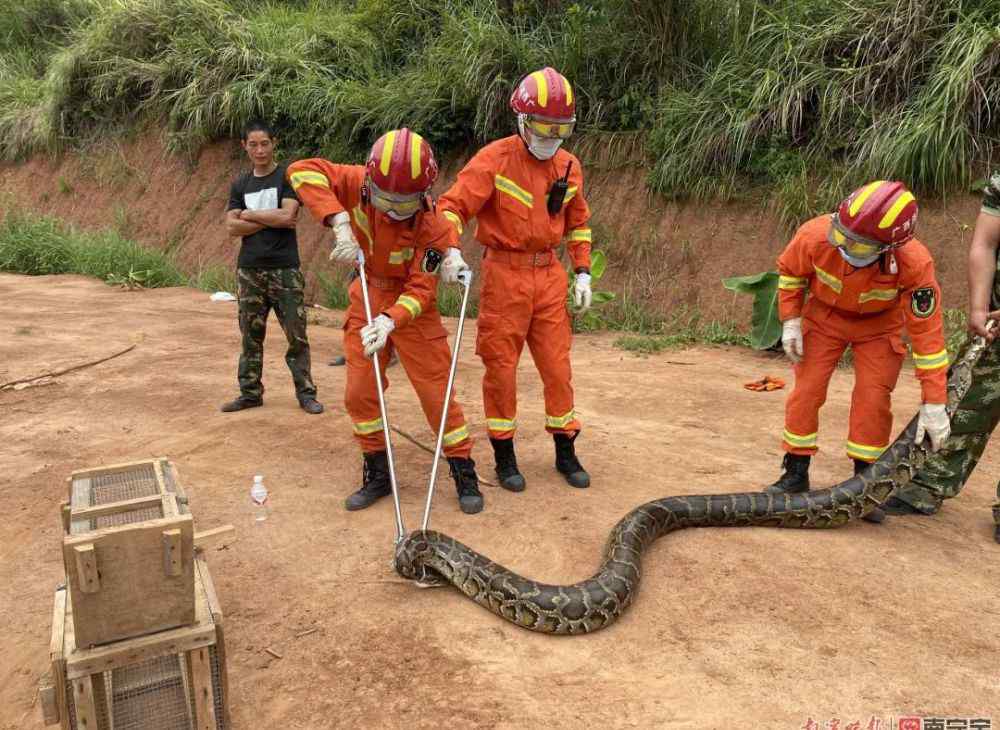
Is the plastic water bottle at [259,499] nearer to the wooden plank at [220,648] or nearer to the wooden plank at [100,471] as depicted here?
the wooden plank at [100,471]

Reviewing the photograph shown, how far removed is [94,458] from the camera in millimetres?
5777

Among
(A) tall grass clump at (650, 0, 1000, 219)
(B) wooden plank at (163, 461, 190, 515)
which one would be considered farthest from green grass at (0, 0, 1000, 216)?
(B) wooden plank at (163, 461, 190, 515)

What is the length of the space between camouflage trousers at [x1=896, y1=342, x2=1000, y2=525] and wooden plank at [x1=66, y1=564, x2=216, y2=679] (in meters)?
4.10

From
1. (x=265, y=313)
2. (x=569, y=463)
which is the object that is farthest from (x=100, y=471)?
(x=265, y=313)

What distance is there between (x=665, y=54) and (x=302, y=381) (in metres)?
7.42

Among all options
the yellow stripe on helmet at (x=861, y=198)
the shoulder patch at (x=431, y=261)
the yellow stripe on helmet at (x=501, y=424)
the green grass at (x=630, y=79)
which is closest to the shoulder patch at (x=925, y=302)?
the yellow stripe on helmet at (x=861, y=198)

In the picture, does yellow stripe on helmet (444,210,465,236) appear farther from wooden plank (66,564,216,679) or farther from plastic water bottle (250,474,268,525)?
wooden plank (66,564,216,679)

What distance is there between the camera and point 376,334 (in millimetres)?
4461

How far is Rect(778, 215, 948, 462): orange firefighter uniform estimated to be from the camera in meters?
4.52

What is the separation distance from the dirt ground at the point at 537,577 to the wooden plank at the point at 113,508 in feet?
2.91

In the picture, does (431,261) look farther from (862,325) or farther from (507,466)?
(862,325)

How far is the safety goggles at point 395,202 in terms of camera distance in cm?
457

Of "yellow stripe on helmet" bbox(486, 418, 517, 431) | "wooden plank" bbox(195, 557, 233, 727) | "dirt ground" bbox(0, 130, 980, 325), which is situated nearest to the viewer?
"wooden plank" bbox(195, 557, 233, 727)

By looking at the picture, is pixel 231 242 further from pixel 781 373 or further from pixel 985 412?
pixel 985 412
